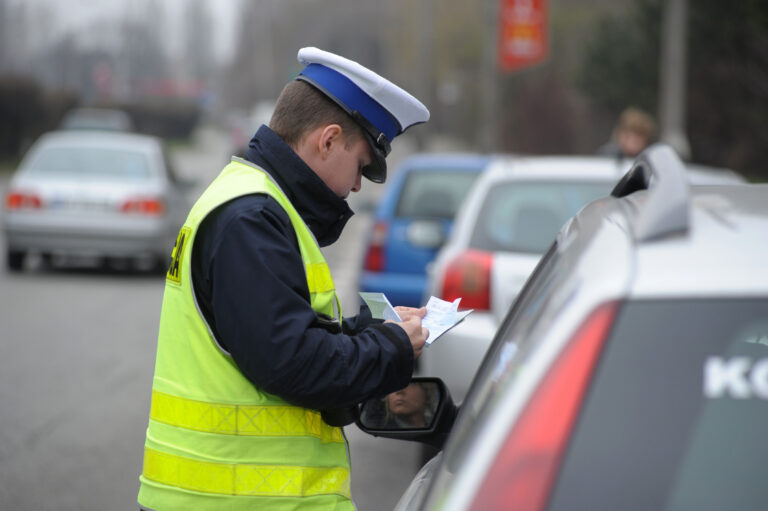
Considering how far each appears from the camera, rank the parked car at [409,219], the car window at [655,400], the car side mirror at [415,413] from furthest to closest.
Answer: the parked car at [409,219], the car side mirror at [415,413], the car window at [655,400]

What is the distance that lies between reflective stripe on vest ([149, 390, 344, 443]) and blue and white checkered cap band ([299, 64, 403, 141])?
666 millimetres

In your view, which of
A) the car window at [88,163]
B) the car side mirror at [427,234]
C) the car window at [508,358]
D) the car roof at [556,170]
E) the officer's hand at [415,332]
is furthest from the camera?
the car window at [88,163]

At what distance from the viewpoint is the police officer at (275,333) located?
231 centimetres

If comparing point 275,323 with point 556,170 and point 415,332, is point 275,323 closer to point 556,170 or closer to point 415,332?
point 415,332

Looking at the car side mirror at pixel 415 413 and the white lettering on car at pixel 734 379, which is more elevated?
the white lettering on car at pixel 734 379

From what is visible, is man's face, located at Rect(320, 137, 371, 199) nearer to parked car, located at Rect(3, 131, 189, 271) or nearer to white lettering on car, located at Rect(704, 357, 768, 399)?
white lettering on car, located at Rect(704, 357, 768, 399)

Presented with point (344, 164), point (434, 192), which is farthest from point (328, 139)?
point (434, 192)

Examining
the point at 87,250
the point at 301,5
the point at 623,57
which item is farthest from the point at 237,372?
the point at 301,5

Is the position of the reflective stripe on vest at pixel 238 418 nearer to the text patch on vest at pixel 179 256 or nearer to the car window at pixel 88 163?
the text patch on vest at pixel 179 256

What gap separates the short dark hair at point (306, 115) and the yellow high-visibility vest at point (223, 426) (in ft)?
0.47

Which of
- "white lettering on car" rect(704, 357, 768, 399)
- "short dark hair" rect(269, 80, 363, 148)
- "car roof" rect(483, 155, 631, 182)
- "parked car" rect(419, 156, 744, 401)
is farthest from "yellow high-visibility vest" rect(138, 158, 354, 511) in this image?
"car roof" rect(483, 155, 631, 182)

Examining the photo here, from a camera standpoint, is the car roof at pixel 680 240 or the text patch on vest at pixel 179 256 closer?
the car roof at pixel 680 240

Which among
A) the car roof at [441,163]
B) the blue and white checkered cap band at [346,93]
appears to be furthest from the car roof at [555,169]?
the blue and white checkered cap band at [346,93]

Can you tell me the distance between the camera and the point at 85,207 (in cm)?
1375
